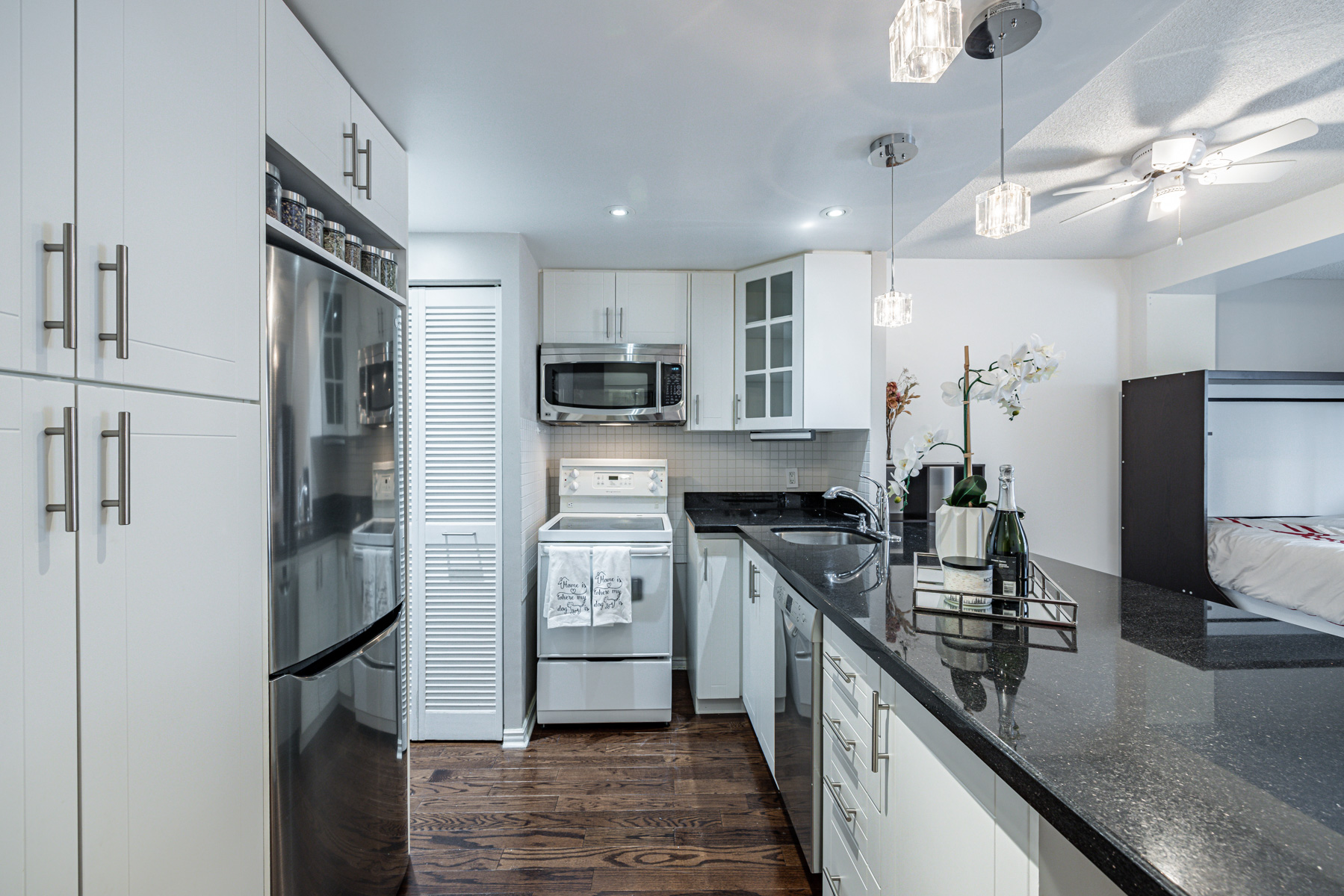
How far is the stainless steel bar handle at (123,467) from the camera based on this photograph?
82 cm

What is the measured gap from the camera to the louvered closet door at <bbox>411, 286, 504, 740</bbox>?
2641 millimetres

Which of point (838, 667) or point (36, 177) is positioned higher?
point (36, 177)

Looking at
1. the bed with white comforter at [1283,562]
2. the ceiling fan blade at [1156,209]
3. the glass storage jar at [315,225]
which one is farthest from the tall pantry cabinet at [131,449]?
the bed with white comforter at [1283,562]

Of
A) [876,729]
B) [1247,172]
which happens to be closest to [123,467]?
[876,729]

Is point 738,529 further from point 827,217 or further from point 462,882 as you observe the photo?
point 462,882

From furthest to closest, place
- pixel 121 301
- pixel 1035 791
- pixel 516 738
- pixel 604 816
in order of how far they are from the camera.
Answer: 1. pixel 516 738
2. pixel 604 816
3. pixel 121 301
4. pixel 1035 791

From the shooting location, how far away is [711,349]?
3299 millimetres

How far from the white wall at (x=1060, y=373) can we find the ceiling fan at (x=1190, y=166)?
3.79 ft

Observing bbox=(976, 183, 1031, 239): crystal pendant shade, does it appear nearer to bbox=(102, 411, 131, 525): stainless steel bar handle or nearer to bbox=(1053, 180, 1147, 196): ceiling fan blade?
bbox=(1053, 180, 1147, 196): ceiling fan blade

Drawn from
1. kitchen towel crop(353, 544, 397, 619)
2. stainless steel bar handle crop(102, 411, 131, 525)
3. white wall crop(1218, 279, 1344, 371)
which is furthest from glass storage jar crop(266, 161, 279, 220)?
white wall crop(1218, 279, 1344, 371)

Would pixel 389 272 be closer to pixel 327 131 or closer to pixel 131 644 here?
pixel 327 131

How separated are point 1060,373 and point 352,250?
3809 millimetres

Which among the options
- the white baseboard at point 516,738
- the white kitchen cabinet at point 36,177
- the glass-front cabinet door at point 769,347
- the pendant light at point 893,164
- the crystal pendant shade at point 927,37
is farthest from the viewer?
the glass-front cabinet door at point 769,347

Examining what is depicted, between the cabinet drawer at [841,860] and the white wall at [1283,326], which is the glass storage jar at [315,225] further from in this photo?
the white wall at [1283,326]
